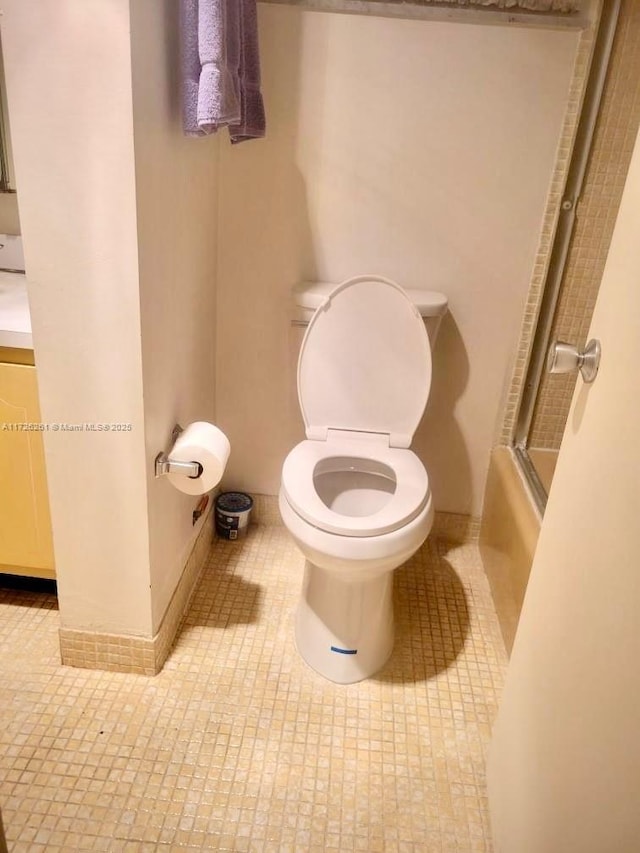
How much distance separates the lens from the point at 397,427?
181 centimetres

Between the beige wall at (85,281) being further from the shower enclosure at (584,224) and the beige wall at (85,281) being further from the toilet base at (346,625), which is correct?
the shower enclosure at (584,224)

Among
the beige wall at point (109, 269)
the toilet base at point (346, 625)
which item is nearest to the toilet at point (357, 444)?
the toilet base at point (346, 625)

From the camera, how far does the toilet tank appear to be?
175 cm

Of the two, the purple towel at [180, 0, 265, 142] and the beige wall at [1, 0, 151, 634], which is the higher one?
the purple towel at [180, 0, 265, 142]

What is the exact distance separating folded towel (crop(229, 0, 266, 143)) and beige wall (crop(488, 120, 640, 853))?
0.91 meters

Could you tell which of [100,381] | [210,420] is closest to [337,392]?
[210,420]

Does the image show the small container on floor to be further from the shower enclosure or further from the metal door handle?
the metal door handle

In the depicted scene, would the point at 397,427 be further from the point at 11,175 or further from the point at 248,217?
the point at 11,175

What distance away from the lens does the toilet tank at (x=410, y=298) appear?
1755 mm

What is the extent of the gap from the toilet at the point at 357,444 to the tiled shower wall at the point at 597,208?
40cm

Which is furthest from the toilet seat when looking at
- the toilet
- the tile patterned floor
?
the tile patterned floor

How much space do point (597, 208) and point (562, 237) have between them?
0.38 ft

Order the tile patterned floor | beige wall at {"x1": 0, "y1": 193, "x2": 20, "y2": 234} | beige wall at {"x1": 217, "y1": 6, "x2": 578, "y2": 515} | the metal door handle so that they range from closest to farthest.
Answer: the metal door handle
the tile patterned floor
beige wall at {"x1": 217, "y1": 6, "x2": 578, "y2": 515}
beige wall at {"x1": 0, "y1": 193, "x2": 20, "y2": 234}

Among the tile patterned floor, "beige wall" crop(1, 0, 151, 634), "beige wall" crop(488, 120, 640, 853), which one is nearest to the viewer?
"beige wall" crop(488, 120, 640, 853)
